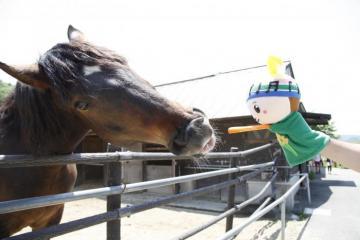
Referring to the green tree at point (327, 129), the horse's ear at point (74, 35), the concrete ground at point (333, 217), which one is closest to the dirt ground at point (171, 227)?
the concrete ground at point (333, 217)

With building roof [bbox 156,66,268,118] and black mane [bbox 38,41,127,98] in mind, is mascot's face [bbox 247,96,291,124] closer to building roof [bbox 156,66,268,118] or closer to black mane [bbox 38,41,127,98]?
black mane [bbox 38,41,127,98]

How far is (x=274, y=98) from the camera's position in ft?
4.87

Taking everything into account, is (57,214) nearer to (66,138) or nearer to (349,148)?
(66,138)

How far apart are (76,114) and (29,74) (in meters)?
0.33

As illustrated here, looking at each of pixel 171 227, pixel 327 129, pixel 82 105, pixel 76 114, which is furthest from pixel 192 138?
pixel 327 129

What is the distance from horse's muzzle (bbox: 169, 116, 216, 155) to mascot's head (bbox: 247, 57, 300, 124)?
0.28m

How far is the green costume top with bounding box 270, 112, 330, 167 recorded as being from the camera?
1427 mm

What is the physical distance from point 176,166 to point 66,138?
8773 mm

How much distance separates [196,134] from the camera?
4.66 ft

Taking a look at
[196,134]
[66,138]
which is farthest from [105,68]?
[196,134]

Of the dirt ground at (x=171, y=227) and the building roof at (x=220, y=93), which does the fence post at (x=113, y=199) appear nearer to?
the dirt ground at (x=171, y=227)

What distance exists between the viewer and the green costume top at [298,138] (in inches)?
56.2

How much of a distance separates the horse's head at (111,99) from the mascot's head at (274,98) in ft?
0.87

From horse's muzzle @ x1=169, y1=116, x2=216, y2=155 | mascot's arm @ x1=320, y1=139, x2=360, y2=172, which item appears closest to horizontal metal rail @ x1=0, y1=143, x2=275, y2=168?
horse's muzzle @ x1=169, y1=116, x2=216, y2=155
